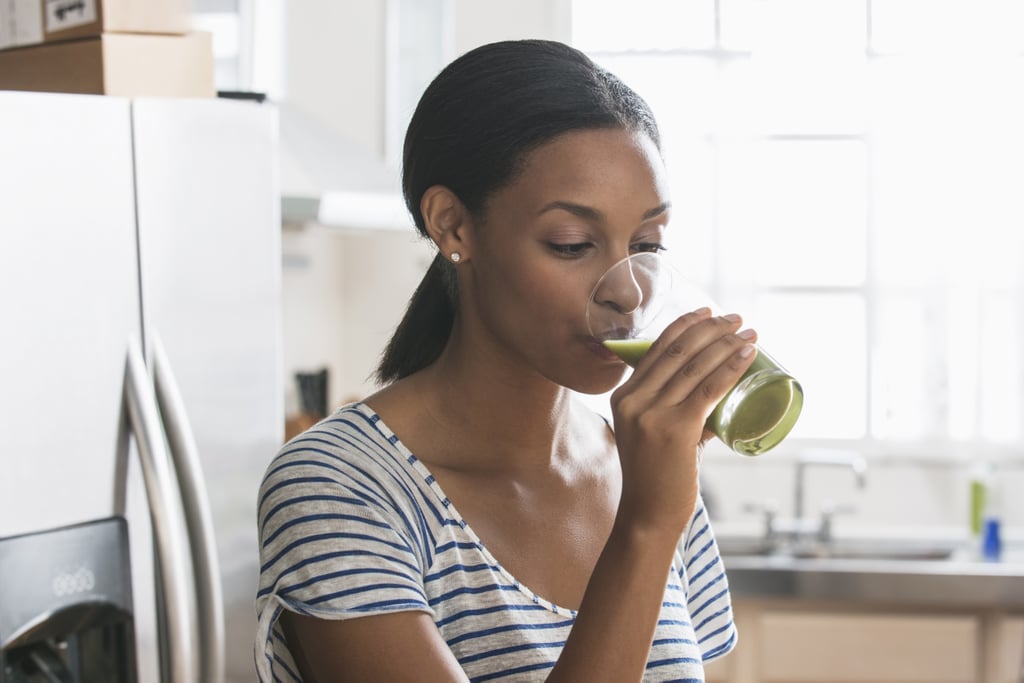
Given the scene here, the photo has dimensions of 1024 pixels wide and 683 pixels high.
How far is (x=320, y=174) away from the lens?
2439 mm

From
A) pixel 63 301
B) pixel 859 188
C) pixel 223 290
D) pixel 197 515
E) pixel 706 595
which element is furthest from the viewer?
pixel 859 188

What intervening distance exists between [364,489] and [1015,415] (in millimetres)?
3569

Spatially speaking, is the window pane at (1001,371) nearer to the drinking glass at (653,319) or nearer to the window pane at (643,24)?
the window pane at (643,24)

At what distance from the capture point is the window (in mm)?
3992

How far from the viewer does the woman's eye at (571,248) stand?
0.92 metres

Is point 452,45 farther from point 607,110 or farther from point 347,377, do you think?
point 607,110

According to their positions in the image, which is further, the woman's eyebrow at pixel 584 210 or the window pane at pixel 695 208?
the window pane at pixel 695 208

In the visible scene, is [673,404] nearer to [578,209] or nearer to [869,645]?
[578,209]

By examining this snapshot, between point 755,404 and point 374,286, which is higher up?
point 755,404

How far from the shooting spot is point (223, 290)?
5.17 ft

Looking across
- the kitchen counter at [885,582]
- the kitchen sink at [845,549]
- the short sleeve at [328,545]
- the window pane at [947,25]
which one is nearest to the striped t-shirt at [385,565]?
the short sleeve at [328,545]

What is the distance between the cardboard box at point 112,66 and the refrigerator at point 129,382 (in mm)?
59

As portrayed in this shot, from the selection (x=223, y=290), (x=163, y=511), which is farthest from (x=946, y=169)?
(x=163, y=511)

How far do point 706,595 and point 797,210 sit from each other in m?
3.19
